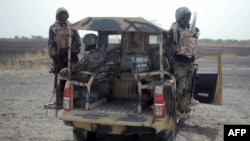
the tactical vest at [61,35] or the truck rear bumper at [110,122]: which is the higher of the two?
the tactical vest at [61,35]

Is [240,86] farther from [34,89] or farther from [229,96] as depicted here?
[34,89]

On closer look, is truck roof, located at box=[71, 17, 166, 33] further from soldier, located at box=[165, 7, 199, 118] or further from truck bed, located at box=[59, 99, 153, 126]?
truck bed, located at box=[59, 99, 153, 126]

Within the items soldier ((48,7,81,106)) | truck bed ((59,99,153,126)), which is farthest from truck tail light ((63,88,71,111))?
soldier ((48,7,81,106))

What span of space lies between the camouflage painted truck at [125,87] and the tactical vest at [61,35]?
564 millimetres

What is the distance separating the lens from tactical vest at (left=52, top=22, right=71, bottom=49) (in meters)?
8.12

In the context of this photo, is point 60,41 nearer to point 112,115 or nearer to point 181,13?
point 112,115

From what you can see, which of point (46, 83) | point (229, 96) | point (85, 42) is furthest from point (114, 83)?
point (46, 83)

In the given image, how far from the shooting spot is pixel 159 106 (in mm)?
6086

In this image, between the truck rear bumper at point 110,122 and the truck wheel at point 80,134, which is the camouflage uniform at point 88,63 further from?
the truck wheel at point 80,134

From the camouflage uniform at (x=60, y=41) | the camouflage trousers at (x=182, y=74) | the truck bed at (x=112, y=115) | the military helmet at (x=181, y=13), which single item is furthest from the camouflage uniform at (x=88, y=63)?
the military helmet at (x=181, y=13)

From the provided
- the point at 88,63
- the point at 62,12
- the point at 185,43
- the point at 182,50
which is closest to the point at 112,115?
the point at 88,63

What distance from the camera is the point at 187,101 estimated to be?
7859 millimetres

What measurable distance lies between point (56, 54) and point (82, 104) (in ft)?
5.71

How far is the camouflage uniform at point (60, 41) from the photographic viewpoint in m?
8.15
